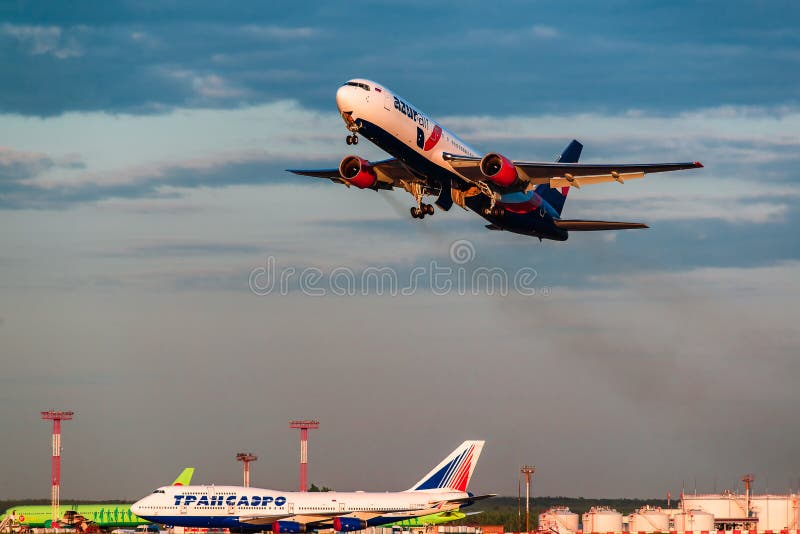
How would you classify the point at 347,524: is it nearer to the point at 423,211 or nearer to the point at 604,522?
the point at 423,211

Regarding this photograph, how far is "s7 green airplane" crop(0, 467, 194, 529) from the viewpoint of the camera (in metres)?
115

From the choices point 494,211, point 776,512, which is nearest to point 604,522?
point 776,512

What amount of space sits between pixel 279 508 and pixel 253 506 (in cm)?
214

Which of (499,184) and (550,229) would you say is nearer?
(499,184)

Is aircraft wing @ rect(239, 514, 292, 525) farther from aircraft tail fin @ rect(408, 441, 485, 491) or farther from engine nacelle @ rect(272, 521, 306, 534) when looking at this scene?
aircraft tail fin @ rect(408, 441, 485, 491)

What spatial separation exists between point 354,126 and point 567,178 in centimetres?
1594

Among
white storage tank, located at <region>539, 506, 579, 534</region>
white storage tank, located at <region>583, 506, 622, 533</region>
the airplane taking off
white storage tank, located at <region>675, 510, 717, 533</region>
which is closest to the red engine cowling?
the airplane taking off

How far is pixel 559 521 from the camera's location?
4877 inches

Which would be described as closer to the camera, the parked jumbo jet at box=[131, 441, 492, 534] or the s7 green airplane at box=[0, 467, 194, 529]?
the parked jumbo jet at box=[131, 441, 492, 534]

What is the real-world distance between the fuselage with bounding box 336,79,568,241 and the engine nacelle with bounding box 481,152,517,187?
7.28 ft

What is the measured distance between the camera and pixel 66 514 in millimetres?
115938

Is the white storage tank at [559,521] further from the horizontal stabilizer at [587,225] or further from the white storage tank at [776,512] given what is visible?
the horizontal stabilizer at [587,225]

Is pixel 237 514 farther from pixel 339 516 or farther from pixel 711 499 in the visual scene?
pixel 711 499

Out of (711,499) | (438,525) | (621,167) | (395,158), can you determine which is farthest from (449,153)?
(711,499)
